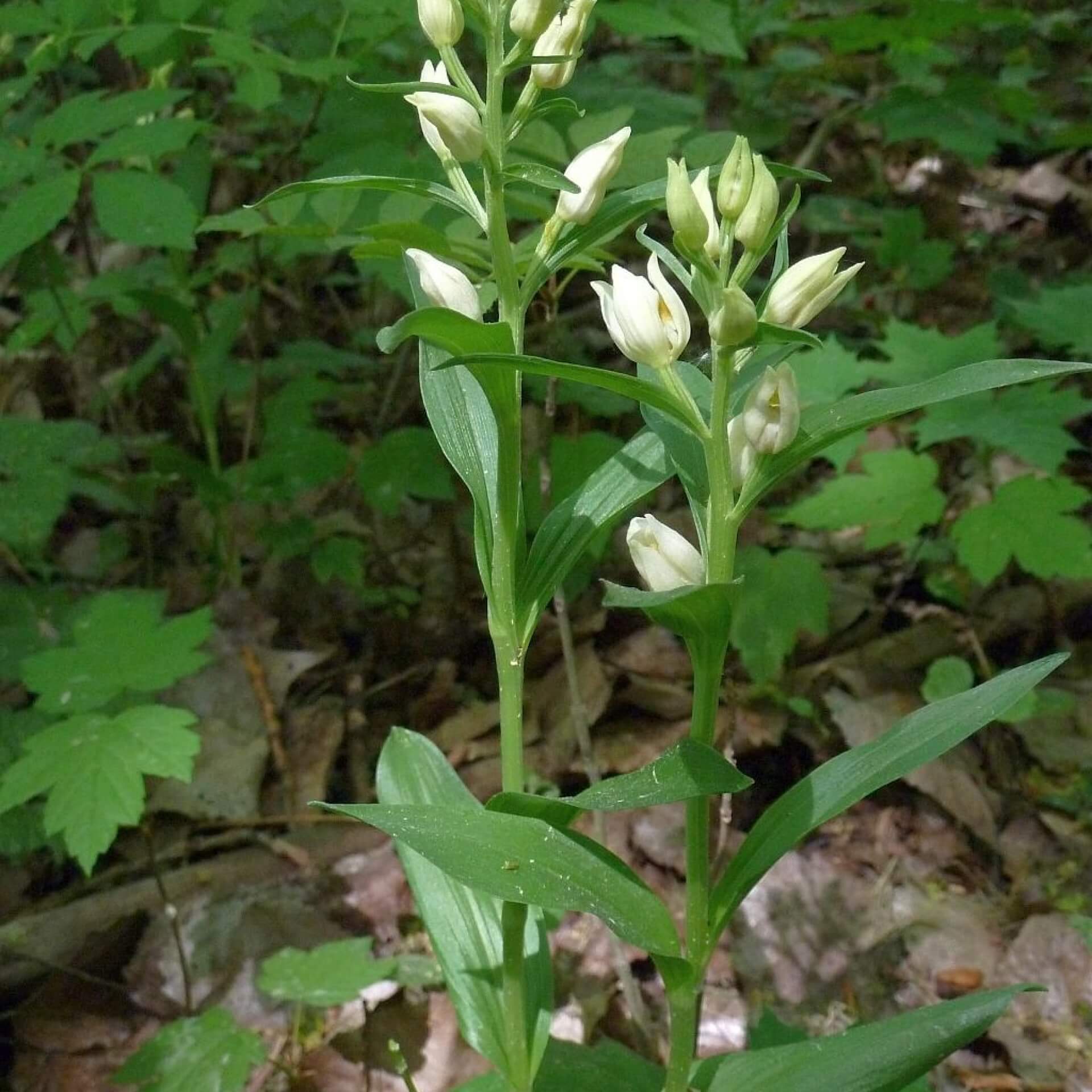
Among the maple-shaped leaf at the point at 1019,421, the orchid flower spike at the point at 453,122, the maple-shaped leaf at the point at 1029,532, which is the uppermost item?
the orchid flower spike at the point at 453,122

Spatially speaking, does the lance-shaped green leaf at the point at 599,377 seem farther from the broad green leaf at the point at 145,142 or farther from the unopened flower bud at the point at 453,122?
the broad green leaf at the point at 145,142

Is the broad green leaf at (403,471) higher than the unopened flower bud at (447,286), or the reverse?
the unopened flower bud at (447,286)

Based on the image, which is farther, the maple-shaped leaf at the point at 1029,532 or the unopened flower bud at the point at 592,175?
the maple-shaped leaf at the point at 1029,532

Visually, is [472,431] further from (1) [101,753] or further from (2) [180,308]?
(2) [180,308]

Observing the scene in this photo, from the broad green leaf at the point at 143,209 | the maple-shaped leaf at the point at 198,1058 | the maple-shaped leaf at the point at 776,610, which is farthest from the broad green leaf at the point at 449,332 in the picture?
the maple-shaped leaf at the point at 776,610

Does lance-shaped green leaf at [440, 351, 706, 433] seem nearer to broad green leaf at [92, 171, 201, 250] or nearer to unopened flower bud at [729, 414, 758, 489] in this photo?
unopened flower bud at [729, 414, 758, 489]

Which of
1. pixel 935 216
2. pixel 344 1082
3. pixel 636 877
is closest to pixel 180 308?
A: pixel 344 1082

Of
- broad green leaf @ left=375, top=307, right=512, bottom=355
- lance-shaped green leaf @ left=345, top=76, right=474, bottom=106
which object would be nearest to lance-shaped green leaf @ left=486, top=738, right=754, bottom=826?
broad green leaf @ left=375, top=307, right=512, bottom=355
